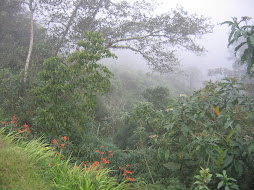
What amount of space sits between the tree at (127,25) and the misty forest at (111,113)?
0.16ft

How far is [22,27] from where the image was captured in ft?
34.2

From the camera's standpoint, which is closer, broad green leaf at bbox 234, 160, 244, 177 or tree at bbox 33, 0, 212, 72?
broad green leaf at bbox 234, 160, 244, 177

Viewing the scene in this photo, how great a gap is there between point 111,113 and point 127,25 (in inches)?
170

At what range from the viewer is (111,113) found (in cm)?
898

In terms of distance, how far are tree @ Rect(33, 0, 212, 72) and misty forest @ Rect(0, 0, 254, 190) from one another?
49 millimetres

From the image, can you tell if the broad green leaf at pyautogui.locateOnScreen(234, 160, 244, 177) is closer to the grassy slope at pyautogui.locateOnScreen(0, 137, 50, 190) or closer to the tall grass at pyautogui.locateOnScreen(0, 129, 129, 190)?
the tall grass at pyautogui.locateOnScreen(0, 129, 129, 190)

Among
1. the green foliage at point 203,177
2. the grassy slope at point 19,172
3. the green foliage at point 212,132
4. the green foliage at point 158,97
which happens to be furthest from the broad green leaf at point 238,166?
the green foliage at point 158,97

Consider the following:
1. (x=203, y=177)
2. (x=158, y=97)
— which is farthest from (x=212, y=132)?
(x=158, y=97)

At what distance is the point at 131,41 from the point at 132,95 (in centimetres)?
382

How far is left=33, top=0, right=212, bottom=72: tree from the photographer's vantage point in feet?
30.6

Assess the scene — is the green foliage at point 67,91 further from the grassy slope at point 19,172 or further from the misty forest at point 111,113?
the grassy slope at point 19,172

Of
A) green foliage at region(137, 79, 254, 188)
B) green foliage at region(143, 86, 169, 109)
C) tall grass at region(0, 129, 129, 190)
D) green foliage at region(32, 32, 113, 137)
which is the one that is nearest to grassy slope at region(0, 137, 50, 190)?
tall grass at region(0, 129, 129, 190)

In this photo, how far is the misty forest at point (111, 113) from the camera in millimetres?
2572

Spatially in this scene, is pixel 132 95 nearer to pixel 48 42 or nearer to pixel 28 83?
pixel 48 42
